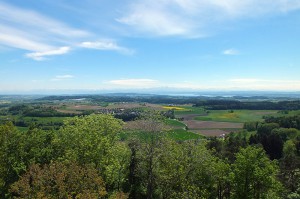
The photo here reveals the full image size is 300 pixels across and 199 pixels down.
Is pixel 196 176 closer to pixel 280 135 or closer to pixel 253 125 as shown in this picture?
pixel 280 135

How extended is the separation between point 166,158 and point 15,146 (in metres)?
18.3

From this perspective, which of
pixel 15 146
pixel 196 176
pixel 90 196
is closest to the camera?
pixel 90 196

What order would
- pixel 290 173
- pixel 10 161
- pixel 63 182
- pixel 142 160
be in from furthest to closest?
pixel 290 173
pixel 142 160
pixel 10 161
pixel 63 182

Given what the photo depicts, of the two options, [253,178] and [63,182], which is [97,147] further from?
[253,178]

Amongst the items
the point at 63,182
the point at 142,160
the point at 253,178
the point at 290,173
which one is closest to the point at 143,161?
the point at 142,160

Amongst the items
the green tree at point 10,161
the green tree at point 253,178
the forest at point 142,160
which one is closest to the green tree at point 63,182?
the forest at point 142,160

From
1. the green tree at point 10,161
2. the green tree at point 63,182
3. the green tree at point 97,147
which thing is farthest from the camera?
the green tree at point 10,161

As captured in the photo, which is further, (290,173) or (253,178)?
(290,173)

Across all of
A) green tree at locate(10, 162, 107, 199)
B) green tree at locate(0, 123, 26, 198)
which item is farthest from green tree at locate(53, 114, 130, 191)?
green tree at locate(10, 162, 107, 199)

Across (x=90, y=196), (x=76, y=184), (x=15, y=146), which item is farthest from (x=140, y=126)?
(x=15, y=146)

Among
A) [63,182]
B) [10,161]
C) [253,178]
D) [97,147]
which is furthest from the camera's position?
[10,161]

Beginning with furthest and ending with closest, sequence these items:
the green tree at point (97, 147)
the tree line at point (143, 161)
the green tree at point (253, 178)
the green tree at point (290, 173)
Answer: the green tree at point (290, 173)
the green tree at point (97, 147)
the tree line at point (143, 161)
the green tree at point (253, 178)

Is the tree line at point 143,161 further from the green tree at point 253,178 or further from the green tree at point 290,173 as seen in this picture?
the green tree at point 290,173

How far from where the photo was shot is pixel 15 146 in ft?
116
